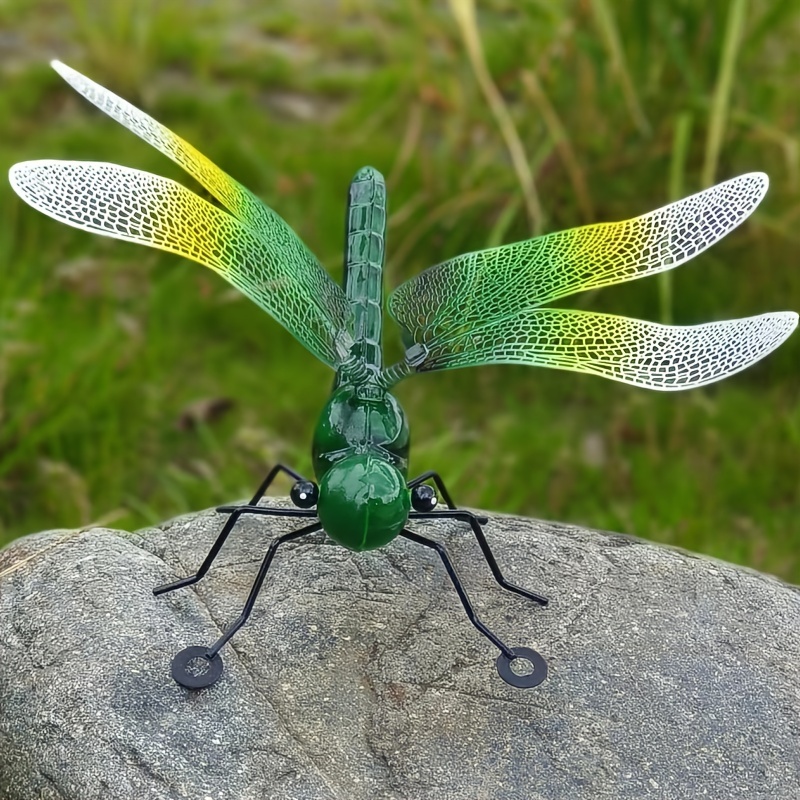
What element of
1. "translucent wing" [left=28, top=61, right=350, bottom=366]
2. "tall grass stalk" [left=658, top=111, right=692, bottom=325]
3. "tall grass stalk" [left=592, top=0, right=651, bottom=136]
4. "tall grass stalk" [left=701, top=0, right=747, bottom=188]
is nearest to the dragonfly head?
"translucent wing" [left=28, top=61, right=350, bottom=366]

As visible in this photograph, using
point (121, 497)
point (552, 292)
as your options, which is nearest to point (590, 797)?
point (552, 292)

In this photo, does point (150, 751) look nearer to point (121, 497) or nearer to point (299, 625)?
point (299, 625)

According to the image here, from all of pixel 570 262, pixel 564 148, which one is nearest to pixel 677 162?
pixel 564 148

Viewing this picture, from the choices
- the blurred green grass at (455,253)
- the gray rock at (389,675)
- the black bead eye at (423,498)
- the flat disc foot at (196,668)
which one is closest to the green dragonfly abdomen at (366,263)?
the black bead eye at (423,498)

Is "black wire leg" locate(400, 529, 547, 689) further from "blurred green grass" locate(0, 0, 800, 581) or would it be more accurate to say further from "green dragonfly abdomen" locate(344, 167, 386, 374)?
"blurred green grass" locate(0, 0, 800, 581)

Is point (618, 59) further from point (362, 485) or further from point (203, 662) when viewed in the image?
point (203, 662)
